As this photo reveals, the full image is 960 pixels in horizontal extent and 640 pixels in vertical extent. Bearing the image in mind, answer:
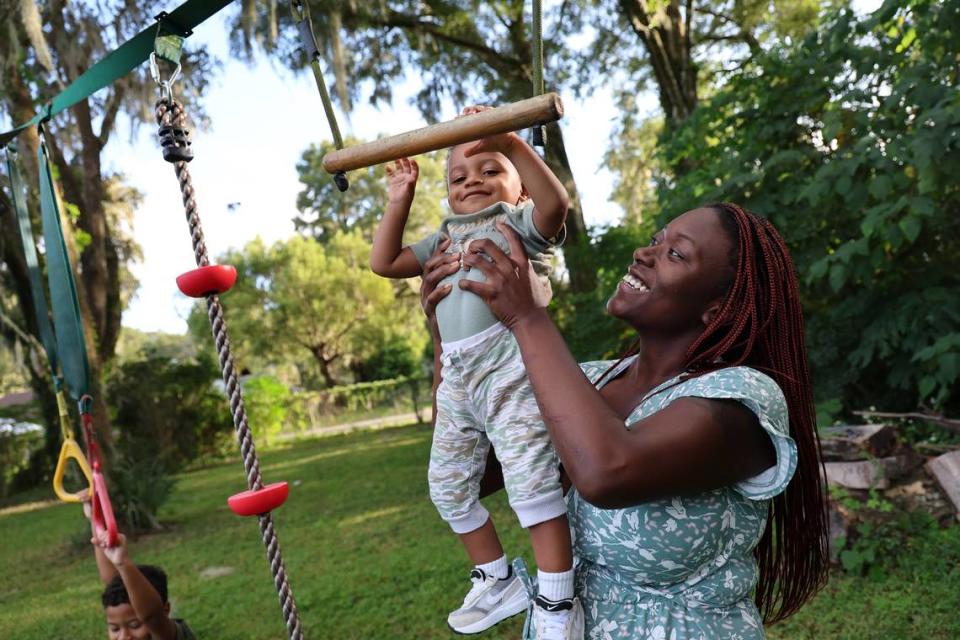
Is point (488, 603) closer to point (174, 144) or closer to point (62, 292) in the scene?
point (174, 144)

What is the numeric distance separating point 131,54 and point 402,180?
711 millimetres

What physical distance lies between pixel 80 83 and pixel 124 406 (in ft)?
46.7

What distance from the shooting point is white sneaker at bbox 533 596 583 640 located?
1.49m

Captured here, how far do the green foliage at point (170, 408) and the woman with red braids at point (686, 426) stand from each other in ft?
45.1

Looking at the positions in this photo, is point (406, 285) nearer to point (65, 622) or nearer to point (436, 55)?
point (436, 55)

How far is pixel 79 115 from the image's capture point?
33.1 feet

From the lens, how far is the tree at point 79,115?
7848mm

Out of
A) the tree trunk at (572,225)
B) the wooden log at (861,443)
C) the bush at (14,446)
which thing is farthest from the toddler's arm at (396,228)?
the bush at (14,446)

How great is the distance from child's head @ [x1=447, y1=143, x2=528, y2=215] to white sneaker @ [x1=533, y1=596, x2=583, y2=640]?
88 cm

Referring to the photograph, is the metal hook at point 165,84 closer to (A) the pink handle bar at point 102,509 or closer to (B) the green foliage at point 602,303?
(A) the pink handle bar at point 102,509

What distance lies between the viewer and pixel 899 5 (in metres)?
3.66

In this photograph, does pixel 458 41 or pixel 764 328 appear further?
pixel 458 41

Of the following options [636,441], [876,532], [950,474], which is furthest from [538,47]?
[950,474]

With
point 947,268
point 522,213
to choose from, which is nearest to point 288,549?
point 947,268
